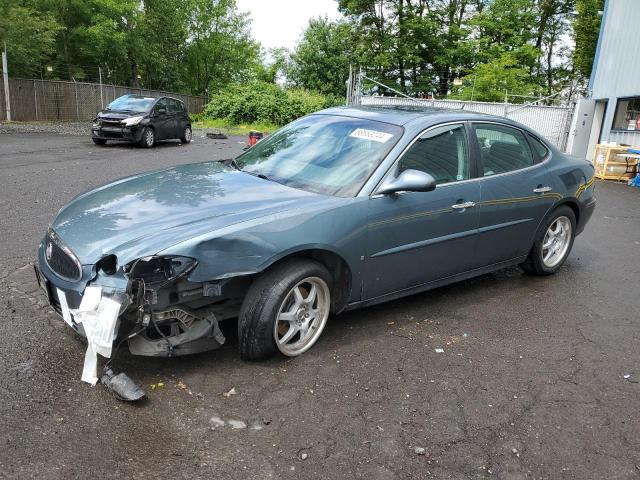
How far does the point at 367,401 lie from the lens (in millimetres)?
3064

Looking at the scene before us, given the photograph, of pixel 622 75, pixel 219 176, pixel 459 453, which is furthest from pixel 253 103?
pixel 459 453

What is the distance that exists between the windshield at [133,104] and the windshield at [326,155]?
1268 cm

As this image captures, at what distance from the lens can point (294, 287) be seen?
331 cm

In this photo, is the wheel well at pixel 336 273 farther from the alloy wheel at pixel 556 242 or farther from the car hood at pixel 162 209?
the alloy wheel at pixel 556 242

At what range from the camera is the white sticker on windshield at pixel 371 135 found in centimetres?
397

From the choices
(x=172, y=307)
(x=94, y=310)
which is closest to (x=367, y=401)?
(x=172, y=307)

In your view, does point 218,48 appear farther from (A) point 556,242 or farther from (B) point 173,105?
(A) point 556,242

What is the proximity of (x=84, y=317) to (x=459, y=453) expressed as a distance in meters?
2.09

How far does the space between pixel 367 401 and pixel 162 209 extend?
171 centimetres

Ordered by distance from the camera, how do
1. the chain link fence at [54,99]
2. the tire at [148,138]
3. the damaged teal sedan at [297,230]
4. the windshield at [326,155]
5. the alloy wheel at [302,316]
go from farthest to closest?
the chain link fence at [54,99] < the tire at [148,138] < the windshield at [326,155] < the alloy wheel at [302,316] < the damaged teal sedan at [297,230]

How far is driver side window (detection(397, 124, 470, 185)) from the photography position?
156 inches

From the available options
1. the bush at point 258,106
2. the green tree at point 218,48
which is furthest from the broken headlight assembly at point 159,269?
the green tree at point 218,48

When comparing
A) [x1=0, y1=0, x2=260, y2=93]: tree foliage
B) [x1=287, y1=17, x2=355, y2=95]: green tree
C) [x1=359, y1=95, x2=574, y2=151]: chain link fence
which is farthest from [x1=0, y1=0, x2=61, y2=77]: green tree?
[x1=287, y1=17, x2=355, y2=95]: green tree

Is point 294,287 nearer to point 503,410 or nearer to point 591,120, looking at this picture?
point 503,410
